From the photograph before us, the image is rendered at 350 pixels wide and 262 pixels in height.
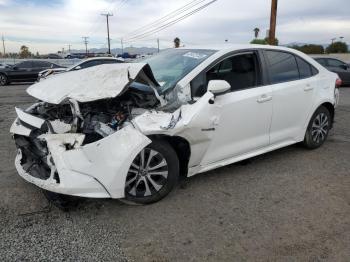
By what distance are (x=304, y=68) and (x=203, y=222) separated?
9.92 ft

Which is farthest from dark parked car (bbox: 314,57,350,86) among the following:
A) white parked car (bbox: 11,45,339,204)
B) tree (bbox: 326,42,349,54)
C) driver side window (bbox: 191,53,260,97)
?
tree (bbox: 326,42,349,54)

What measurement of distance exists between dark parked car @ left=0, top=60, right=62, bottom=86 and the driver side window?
17.0 meters

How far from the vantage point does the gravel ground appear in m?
2.96

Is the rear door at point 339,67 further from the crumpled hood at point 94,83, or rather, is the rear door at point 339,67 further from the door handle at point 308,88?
the crumpled hood at point 94,83

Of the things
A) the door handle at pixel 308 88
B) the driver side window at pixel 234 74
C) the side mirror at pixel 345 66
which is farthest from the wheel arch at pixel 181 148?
the side mirror at pixel 345 66

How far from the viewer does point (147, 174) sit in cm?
369

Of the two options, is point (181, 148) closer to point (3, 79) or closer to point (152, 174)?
point (152, 174)

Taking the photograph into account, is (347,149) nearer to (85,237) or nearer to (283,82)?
(283,82)

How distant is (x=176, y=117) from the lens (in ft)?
12.2

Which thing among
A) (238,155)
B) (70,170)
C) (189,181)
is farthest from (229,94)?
(70,170)

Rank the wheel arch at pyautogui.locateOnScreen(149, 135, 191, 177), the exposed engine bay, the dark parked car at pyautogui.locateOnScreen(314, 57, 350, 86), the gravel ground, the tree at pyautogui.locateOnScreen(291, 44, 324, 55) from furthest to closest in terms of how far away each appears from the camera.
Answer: the tree at pyautogui.locateOnScreen(291, 44, 324, 55)
the dark parked car at pyautogui.locateOnScreen(314, 57, 350, 86)
the wheel arch at pyautogui.locateOnScreen(149, 135, 191, 177)
the exposed engine bay
the gravel ground

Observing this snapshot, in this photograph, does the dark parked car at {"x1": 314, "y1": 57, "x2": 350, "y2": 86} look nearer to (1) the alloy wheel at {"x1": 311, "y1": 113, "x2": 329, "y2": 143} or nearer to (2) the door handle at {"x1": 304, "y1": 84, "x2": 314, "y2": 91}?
(1) the alloy wheel at {"x1": 311, "y1": 113, "x2": 329, "y2": 143}

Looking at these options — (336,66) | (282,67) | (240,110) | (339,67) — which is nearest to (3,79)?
(336,66)

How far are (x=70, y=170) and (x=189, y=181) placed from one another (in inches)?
62.4
